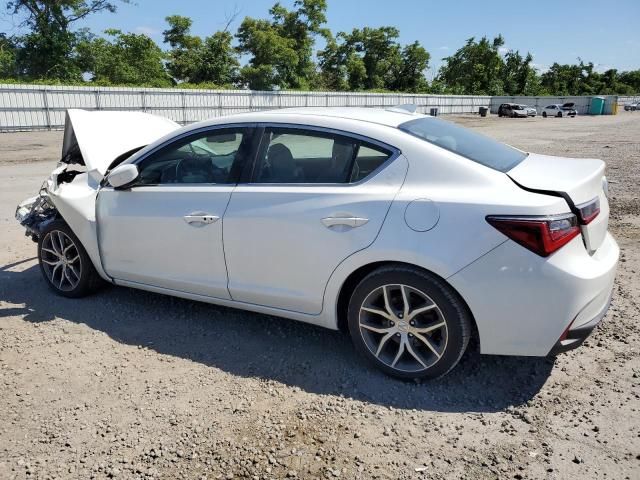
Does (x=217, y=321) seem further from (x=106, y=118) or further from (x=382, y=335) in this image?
(x=106, y=118)

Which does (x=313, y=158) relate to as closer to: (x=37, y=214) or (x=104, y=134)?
(x=104, y=134)

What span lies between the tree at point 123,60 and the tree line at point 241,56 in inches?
2.9

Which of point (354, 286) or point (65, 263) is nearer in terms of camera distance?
point (354, 286)

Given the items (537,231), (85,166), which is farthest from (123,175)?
(537,231)

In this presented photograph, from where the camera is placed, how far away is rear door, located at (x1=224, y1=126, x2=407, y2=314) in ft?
9.73

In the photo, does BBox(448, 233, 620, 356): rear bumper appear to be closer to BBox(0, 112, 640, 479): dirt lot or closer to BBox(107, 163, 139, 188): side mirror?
BBox(0, 112, 640, 479): dirt lot

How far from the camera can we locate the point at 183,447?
257cm

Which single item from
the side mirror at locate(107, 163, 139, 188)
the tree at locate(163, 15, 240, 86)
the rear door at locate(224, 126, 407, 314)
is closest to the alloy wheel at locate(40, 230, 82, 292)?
the side mirror at locate(107, 163, 139, 188)

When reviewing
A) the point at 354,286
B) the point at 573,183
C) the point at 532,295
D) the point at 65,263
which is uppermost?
the point at 573,183

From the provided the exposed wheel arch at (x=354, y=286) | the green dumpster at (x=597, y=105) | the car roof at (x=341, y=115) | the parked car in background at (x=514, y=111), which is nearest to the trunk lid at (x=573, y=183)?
the exposed wheel arch at (x=354, y=286)

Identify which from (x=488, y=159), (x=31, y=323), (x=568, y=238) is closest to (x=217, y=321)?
(x=31, y=323)

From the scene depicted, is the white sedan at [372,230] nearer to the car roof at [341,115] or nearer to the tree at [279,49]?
the car roof at [341,115]

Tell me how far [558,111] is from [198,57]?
37125 millimetres

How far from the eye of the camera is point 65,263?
4.34m
